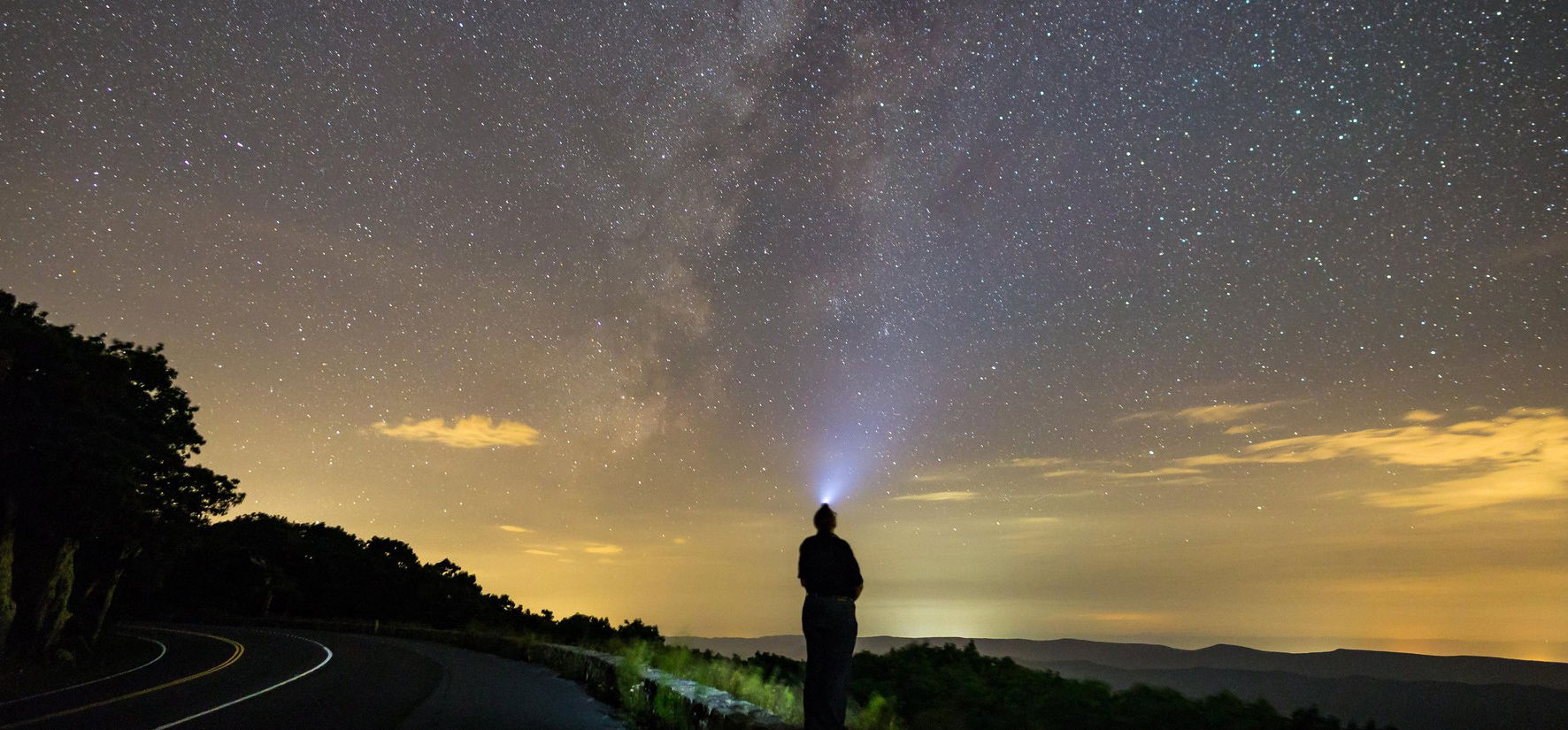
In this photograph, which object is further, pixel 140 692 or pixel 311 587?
pixel 311 587

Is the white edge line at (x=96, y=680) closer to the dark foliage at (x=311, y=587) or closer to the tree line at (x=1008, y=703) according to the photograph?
the tree line at (x=1008, y=703)

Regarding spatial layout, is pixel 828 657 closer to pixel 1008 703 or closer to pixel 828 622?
pixel 828 622

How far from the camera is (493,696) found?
15211mm

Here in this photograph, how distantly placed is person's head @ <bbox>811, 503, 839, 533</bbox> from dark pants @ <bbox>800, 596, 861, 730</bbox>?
1.82 feet

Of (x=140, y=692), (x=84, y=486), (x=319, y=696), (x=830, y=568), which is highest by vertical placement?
(x=84, y=486)

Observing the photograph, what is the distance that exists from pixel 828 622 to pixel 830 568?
42 centimetres

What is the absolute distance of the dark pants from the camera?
7168mm

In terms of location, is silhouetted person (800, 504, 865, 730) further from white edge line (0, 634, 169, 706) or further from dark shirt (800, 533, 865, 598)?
white edge line (0, 634, 169, 706)

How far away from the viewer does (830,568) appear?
23.9ft

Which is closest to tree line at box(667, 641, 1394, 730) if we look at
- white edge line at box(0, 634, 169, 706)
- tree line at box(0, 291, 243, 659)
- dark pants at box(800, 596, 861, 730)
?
dark pants at box(800, 596, 861, 730)

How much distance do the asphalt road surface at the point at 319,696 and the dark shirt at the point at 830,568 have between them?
575 cm

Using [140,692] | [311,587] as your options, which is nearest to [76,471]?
[140,692]

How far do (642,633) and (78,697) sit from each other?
1841 cm

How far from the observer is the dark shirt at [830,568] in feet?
23.9
